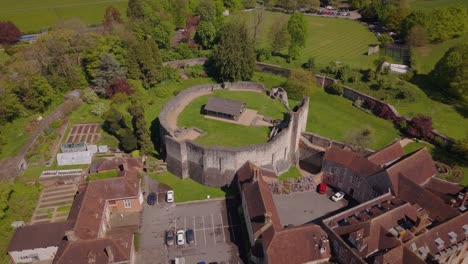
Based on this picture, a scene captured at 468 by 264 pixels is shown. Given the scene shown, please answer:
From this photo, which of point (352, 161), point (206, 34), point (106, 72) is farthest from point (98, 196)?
point (206, 34)

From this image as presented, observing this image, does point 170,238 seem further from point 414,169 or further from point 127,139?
point 414,169

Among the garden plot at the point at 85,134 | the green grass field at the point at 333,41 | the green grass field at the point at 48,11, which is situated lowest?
the garden plot at the point at 85,134

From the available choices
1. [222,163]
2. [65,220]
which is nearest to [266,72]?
[222,163]

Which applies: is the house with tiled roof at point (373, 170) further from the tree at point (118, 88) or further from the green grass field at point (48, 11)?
the green grass field at point (48, 11)

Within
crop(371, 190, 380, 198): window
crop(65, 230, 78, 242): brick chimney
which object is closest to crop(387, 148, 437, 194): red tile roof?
crop(371, 190, 380, 198): window

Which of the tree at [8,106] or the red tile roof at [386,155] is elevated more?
the tree at [8,106]

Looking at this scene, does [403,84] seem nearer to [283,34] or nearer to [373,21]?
[283,34]

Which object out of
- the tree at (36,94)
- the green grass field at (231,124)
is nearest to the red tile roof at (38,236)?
the green grass field at (231,124)
